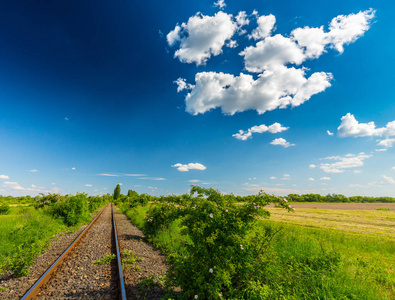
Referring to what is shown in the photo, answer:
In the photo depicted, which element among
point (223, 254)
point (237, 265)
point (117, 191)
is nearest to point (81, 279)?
point (223, 254)

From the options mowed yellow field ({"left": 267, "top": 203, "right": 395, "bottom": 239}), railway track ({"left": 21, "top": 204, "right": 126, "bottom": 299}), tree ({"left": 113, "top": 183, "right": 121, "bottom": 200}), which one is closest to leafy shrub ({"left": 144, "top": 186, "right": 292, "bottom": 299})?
railway track ({"left": 21, "top": 204, "right": 126, "bottom": 299})

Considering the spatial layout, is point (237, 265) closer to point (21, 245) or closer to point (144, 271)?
point (144, 271)

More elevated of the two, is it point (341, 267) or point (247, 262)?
point (247, 262)

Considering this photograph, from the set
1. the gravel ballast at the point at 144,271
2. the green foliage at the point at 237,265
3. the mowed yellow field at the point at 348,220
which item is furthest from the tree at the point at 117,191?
the green foliage at the point at 237,265

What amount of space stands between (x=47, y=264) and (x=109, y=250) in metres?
2.26

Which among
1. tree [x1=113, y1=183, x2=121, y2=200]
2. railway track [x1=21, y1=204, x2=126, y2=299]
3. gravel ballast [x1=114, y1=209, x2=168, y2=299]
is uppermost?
tree [x1=113, y1=183, x2=121, y2=200]

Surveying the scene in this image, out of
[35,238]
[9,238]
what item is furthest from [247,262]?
[9,238]

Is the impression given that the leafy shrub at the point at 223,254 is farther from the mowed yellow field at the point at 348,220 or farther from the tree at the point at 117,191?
the tree at the point at 117,191

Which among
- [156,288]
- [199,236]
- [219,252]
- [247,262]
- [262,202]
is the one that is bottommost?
[156,288]

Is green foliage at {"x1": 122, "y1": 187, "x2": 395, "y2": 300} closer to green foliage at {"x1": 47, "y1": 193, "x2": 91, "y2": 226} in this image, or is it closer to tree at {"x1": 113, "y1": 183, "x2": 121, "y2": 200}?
green foliage at {"x1": 47, "y1": 193, "x2": 91, "y2": 226}

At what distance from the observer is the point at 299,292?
4.37 meters

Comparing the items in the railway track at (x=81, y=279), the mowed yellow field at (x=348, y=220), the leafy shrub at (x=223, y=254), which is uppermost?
the leafy shrub at (x=223, y=254)

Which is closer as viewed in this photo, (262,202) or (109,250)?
(262,202)

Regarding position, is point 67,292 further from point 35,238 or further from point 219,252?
point 35,238
